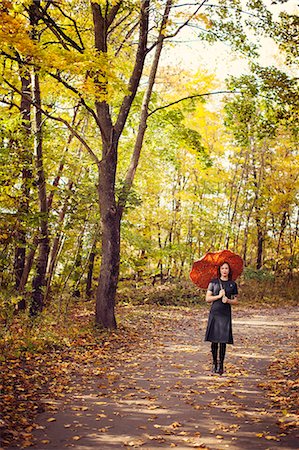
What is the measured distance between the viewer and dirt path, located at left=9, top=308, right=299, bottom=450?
16.7 ft

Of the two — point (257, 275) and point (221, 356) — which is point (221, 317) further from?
point (257, 275)

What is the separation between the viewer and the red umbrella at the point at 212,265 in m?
8.16

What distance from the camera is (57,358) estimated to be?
29.9 feet

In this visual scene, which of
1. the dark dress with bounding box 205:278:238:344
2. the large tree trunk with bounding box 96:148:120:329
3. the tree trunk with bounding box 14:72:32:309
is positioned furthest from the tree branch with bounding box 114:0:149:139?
the dark dress with bounding box 205:278:238:344

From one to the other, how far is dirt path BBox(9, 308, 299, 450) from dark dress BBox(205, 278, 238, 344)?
71 cm

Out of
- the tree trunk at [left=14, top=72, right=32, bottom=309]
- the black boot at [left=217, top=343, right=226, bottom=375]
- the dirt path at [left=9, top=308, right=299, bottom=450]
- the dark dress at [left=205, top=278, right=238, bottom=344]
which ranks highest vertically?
the tree trunk at [left=14, top=72, right=32, bottom=309]

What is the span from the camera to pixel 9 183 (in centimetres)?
1138

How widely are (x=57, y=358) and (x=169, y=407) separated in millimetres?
3282

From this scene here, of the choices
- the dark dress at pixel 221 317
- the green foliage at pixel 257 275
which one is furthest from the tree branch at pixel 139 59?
the green foliage at pixel 257 275

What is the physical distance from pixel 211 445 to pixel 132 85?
390 inches

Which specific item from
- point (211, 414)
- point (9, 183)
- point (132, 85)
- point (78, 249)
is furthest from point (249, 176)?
point (211, 414)

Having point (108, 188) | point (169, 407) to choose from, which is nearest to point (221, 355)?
point (169, 407)

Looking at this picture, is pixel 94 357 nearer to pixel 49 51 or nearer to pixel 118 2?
pixel 49 51

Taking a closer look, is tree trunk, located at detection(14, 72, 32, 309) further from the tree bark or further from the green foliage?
the green foliage
